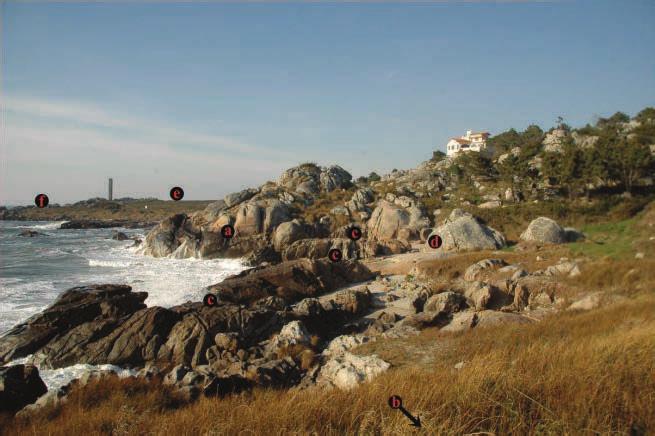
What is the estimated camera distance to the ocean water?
2194cm

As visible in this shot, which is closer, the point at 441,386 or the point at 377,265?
the point at 441,386

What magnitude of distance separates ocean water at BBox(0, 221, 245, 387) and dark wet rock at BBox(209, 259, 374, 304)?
8.14 ft

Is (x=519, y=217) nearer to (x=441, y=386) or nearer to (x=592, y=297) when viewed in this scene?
(x=592, y=297)

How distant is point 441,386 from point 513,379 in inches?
39.3

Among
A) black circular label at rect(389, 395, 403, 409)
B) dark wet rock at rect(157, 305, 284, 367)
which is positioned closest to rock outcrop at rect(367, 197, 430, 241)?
dark wet rock at rect(157, 305, 284, 367)

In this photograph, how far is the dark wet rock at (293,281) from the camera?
2188 cm

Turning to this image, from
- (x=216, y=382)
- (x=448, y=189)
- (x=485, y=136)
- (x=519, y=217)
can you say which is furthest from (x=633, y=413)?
(x=485, y=136)

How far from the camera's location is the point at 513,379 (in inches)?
199

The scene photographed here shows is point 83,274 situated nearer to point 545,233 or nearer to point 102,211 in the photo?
point 545,233

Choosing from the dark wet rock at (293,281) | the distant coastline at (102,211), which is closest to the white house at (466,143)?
the distant coastline at (102,211)

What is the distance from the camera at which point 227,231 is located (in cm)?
4197

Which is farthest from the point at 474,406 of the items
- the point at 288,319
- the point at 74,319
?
the point at 74,319

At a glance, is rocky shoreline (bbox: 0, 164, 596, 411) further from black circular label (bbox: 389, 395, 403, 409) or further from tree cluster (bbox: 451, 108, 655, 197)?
tree cluster (bbox: 451, 108, 655, 197)

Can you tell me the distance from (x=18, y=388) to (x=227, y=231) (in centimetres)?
3377
